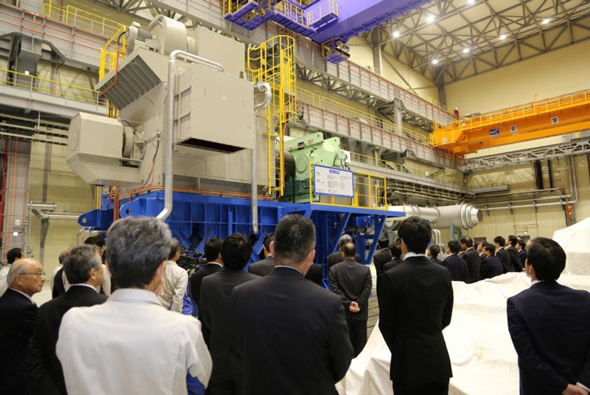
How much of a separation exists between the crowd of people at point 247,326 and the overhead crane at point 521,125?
67.4ft

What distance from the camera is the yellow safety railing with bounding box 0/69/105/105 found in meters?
9.86

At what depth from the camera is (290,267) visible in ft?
6.36

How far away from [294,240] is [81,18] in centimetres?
1340

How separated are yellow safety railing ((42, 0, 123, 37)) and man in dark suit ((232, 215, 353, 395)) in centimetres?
1205

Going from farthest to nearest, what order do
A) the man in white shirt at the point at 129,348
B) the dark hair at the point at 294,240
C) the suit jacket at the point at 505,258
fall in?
the suit jacket at the point at 505,258, the dark hair at the point at 294,240, the man in white shirt at the point at 129,348

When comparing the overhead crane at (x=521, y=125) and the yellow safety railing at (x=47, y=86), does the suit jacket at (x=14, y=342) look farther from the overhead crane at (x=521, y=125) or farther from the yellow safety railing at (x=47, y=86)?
the overhead crane at (x=521, y=125)

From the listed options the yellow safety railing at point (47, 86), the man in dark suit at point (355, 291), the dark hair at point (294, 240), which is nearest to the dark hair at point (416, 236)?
the dark hair at point (294, 240)

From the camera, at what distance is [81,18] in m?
12.0

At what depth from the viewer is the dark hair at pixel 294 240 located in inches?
76.9

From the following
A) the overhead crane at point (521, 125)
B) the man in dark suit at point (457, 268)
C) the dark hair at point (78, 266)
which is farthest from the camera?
the overhead crane at point (521, 125)

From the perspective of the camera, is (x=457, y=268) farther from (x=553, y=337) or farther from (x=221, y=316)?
(x=221, y=316)

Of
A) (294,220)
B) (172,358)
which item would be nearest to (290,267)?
(294,220)

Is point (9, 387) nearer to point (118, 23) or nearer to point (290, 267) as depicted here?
point (290, 267)

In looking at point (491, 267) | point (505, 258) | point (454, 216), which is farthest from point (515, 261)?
point (454, 216)
